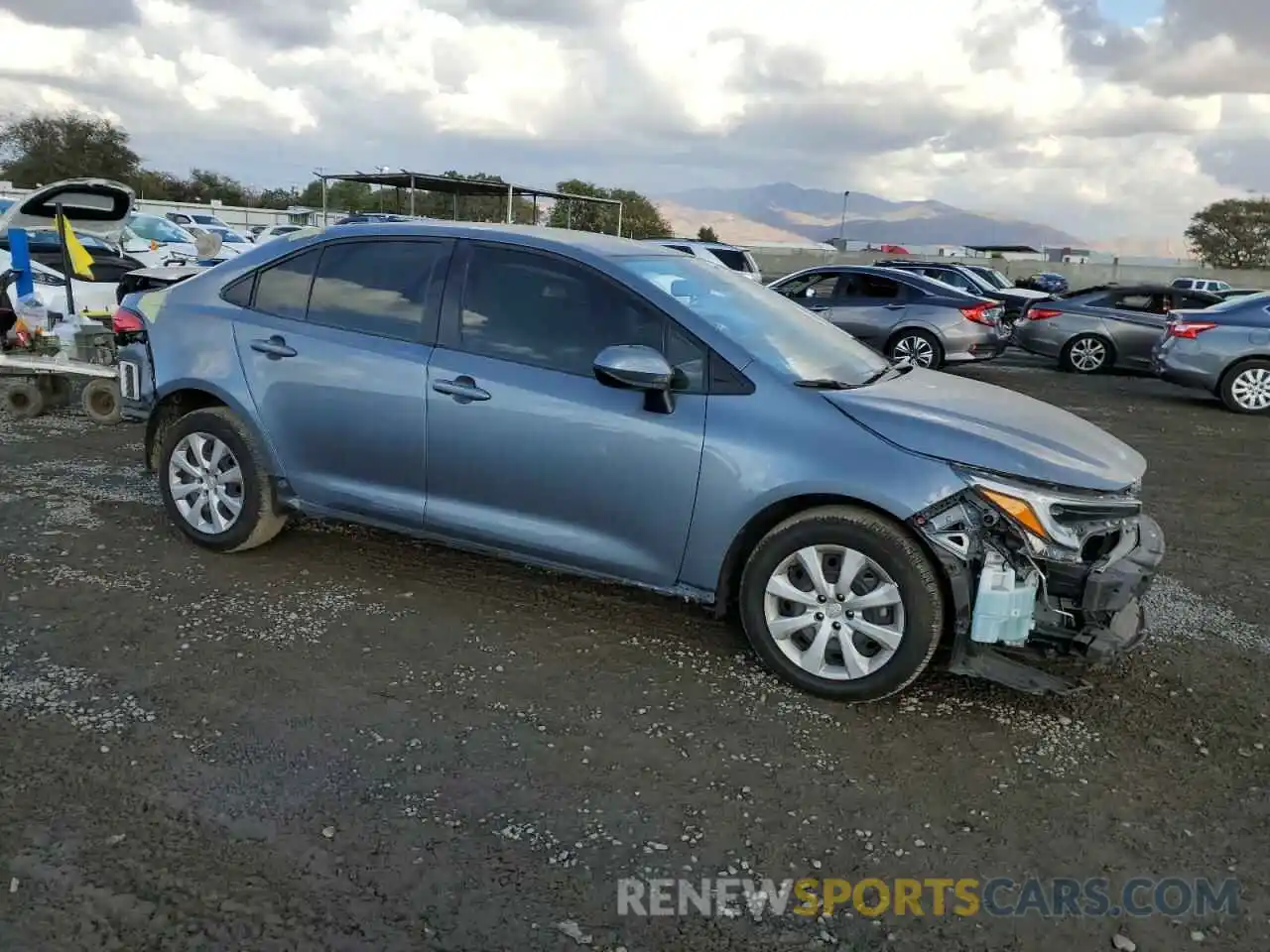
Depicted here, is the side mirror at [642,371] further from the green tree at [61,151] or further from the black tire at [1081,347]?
Result: the green tree at [61,151]

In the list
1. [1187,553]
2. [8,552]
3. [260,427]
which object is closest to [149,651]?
[260,427]

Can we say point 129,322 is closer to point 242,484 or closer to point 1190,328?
point 242,484

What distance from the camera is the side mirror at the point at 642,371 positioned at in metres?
3.81

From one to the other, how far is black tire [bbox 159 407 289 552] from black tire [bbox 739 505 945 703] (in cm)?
249

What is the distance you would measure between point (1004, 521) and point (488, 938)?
2.16m

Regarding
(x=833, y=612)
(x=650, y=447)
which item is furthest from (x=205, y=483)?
(x=833, y=612)

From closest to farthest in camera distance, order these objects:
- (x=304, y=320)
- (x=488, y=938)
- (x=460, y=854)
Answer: (x=488, y=938) → (x=460, y=854) → (x=304, y=320)

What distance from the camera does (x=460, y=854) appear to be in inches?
111

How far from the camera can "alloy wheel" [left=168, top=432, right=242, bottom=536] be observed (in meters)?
4.97

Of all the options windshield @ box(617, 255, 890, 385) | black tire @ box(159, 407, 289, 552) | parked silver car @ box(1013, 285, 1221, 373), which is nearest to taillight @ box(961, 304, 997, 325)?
parked silver car @ box(1013, 285, 1221, 373)

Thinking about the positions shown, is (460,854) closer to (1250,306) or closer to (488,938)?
(488,938)

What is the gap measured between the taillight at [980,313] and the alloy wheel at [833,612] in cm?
1063

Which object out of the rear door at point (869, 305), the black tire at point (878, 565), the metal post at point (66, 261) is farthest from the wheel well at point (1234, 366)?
the metal post at point (66, 261)

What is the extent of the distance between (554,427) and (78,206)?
23.1ft
